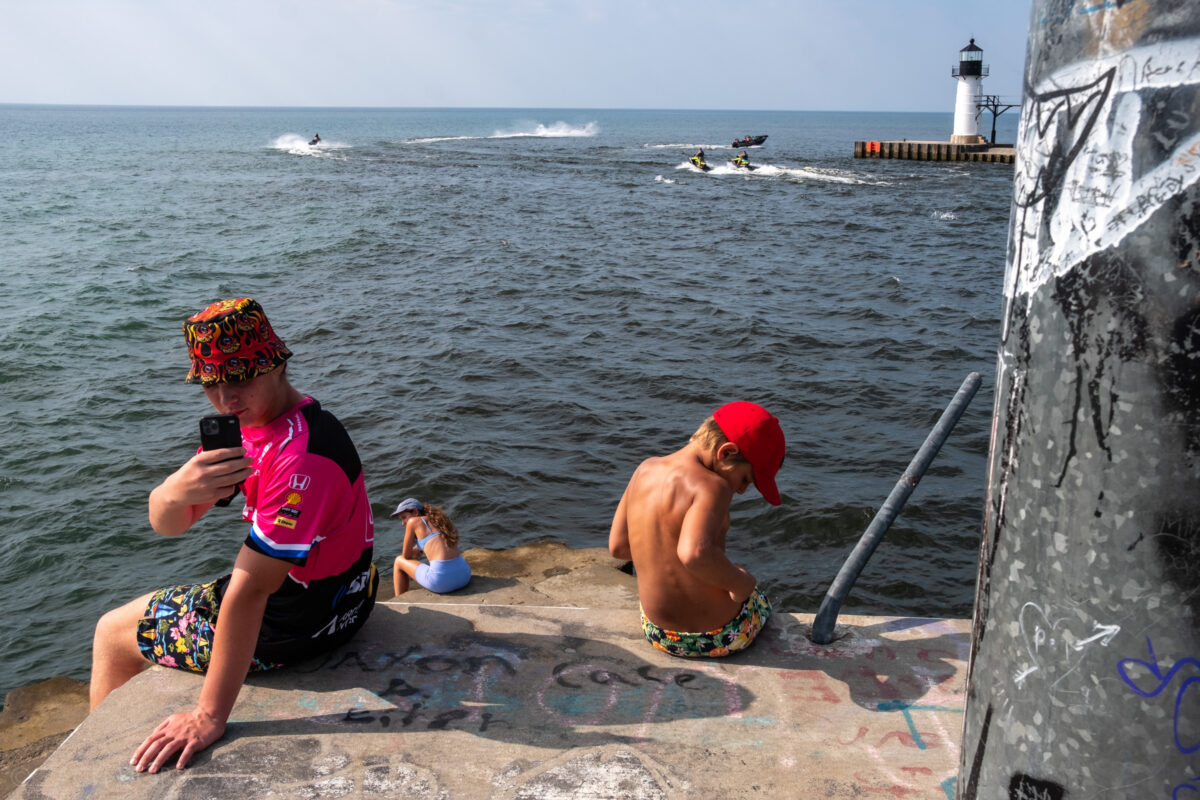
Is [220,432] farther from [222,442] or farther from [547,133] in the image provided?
[547,133]

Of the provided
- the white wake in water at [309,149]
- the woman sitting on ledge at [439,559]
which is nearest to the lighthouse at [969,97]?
the white wake in water at [309,149]

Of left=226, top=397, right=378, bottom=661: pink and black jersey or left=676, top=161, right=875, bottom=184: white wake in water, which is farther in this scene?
left=676, top=161, right=875, bottom=184: white wake in water

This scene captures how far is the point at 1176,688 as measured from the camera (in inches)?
59.5

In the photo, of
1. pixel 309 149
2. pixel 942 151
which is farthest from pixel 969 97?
pixel 309 149

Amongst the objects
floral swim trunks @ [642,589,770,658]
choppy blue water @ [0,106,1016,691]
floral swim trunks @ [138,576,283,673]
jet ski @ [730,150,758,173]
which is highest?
jet ski @ [730,150,758,173]

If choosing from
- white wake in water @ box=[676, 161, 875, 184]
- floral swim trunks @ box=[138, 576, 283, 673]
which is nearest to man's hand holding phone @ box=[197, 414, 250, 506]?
floral swim trunks @ box=[138, 576, 283, 673]

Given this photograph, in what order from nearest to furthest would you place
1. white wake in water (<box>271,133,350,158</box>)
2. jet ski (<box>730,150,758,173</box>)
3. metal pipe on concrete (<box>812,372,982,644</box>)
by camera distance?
metal pipe on concrete (<box>812,372,982,644</box>), jet ski (<box>730,150,758,173</box>), white wake in water (<box>271,133,350,158</box>)

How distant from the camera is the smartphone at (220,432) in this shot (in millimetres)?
3029

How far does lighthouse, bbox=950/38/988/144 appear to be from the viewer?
53781mm

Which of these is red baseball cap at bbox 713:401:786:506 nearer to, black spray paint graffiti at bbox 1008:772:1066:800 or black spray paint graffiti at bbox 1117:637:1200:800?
black spray paint graffiti at bbox 1008:772:1066:800

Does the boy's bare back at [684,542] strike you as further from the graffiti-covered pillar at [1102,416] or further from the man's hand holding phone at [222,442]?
the graffiti-covered pillar at [1102,416]

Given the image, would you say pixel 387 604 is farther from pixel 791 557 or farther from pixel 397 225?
pixel 397 225

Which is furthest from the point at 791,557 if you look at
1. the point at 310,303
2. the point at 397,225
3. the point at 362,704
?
the point at 397,225

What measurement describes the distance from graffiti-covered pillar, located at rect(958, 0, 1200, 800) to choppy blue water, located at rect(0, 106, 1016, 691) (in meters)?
6.30
